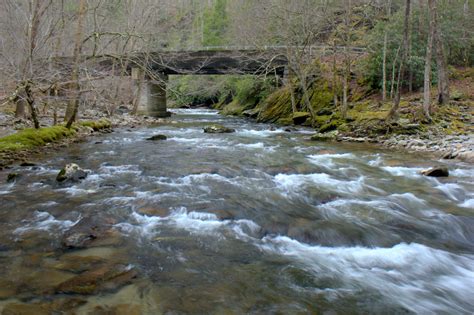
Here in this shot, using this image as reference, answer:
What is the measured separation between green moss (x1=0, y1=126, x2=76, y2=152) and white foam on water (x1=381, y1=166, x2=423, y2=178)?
10.9 metres

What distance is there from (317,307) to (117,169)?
7495mm

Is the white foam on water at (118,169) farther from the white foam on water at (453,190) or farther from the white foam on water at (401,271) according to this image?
the white foam on water at (453,190)

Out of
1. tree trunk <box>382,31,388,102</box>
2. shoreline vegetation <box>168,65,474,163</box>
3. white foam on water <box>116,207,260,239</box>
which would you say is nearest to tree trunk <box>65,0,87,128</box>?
shoreline vegetation <box>168,65,474,163</box>

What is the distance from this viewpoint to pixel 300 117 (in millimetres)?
22531

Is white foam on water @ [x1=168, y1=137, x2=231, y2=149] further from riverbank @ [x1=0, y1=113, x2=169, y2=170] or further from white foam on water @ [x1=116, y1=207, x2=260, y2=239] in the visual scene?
white foam on water @ [x1=116, y1=207, x2=260, y2=239]

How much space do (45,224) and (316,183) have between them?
5758mm

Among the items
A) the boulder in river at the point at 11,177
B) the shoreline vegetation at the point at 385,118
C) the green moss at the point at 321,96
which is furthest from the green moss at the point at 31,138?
the green moss at the point at 321,96

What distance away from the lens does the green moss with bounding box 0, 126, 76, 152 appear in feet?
36.8

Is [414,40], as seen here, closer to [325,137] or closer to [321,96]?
[321,96]

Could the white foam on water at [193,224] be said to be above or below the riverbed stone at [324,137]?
below

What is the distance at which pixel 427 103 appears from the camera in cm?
1505

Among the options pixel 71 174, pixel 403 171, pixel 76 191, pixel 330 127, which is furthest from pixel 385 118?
pixel 76 191

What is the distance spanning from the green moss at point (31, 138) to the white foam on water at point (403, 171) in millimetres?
10909

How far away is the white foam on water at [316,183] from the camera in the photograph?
8.33m
